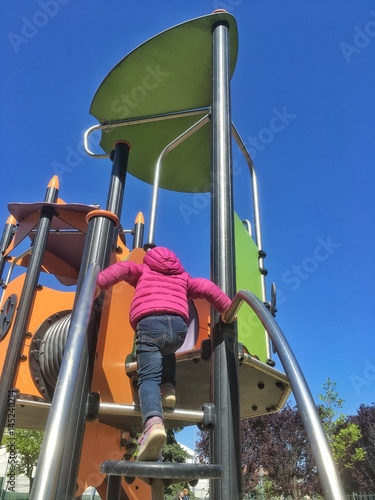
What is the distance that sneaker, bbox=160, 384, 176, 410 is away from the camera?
2.04m

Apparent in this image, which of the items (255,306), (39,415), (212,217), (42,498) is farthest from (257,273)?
(39,415)

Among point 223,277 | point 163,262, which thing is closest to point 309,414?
point 223,277

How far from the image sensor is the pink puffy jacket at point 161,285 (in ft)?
7.12

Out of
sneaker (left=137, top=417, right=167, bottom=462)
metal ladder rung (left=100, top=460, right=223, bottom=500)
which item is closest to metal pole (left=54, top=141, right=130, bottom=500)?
sneaker (left=137, top=417, right=167, bottom=462)

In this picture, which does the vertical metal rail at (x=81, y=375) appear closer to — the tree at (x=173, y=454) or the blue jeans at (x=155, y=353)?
the blue jeans at (x=155, y=353)

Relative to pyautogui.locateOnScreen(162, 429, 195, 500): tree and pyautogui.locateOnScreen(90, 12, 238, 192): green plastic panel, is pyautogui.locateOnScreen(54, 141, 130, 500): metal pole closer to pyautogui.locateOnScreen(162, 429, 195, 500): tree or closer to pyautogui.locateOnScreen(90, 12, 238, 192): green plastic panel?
pyautogui.locateOnScreen(90, 12, 238, 192): green plastic panel

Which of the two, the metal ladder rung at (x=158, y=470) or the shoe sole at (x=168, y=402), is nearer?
the metal ladder rung at (x=158, y=470)

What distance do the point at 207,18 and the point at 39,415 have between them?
3.87m

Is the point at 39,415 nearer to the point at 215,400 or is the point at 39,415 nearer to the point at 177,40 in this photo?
the point at 215,400

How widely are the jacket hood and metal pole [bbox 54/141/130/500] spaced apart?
10.3 inches

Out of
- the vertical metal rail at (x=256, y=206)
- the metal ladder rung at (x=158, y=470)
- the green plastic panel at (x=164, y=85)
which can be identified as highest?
the green plastic panel at (x=164, y=85)

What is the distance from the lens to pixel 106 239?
2.48 meters

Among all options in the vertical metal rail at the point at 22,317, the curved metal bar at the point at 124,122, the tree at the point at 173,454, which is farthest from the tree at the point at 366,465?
the curved metal bar at the point at 124,122

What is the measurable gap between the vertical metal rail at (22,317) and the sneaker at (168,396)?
206 centimetres
